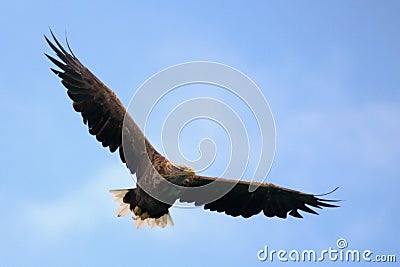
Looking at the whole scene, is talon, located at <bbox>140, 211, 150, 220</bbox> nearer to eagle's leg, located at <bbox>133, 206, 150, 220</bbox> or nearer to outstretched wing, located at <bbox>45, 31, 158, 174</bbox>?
eagle's leg, located at <bbox>133, 206, 150, 220</bbox>

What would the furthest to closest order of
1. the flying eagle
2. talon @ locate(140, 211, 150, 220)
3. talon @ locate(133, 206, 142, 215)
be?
1. talon @ locate(140, 211, 150, 220)
2. talon @ locate(133, 206, 142, 215)
3. the flying eagle

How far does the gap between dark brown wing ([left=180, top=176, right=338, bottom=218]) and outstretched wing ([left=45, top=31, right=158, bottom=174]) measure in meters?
1.75

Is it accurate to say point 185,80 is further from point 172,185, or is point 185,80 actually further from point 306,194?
point 306,194

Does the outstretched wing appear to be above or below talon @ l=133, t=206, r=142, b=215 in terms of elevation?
above

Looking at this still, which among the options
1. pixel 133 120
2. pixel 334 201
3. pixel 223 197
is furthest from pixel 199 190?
pixel 334 201

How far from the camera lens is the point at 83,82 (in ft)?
40.2

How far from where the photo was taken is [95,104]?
40.3 feet

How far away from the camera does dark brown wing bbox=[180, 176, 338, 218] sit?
13.2 meters

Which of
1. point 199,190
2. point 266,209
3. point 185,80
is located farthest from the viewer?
point 266,209

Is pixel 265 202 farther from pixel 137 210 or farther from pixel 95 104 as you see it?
pixel 95 104

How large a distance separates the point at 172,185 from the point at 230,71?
6.29 feet

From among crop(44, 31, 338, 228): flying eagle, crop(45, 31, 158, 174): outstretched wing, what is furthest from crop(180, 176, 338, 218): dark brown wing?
crop(45, 31, 158, 174): outstretched wing

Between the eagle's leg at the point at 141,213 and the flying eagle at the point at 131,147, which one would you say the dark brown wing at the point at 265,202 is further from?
the eagle's leg at the point at 141,213

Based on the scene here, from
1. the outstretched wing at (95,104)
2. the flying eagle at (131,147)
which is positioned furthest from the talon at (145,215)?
the outstretched wing at (95,104)
